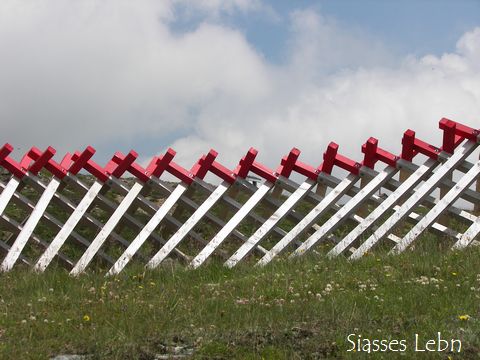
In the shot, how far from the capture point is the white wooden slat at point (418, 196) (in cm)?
829

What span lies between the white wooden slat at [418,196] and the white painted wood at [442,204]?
0.63 ft

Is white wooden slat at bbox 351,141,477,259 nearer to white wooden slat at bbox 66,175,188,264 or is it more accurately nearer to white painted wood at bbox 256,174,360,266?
white painted wood at bbox 256,174,360,266

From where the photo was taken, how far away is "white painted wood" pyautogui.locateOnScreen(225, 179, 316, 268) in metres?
8.40

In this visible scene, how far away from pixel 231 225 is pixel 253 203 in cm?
39

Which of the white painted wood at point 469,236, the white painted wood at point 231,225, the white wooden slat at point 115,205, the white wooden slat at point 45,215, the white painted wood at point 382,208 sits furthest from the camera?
the white wooden slat at point 45,215

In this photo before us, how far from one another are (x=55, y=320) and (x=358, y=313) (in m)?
2.46

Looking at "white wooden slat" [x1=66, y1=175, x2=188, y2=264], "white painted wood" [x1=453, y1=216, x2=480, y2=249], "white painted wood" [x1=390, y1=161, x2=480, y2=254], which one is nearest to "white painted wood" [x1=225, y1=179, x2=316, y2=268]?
"white wooden slat" [x1=66, y1=175, x2=188, y2=264]

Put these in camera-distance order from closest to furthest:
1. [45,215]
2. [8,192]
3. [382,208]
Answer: [382,208], [8,192], [45,215]

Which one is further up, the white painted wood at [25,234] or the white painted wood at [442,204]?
the white painted wood at [442,204]

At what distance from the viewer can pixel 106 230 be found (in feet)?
28.6

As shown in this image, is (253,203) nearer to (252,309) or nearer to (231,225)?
(231,225)

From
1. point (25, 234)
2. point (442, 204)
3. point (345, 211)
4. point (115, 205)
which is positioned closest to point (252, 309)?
point (345, 211)

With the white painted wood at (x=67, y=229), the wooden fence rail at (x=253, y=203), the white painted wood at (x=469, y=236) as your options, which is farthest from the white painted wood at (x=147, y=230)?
the white painted wood at (x=469, y=236)

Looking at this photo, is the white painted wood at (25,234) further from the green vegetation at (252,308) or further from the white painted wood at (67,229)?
the green vegetation at (252,308)
